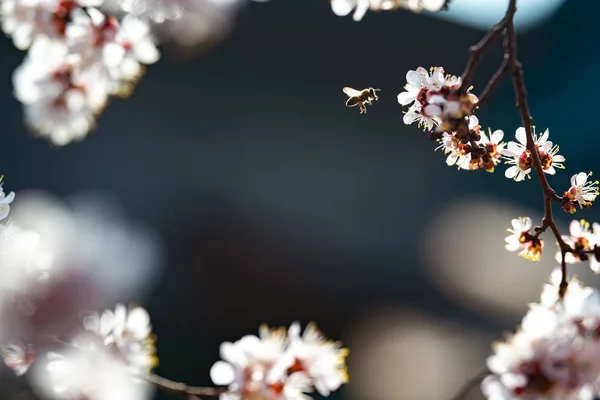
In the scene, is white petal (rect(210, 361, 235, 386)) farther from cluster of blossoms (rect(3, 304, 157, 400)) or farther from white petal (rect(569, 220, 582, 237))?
white petal (rect(569, 220, 582, 237))

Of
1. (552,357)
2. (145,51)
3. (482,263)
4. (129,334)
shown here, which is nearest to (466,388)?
(552,357)

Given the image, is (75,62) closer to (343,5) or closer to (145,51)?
(145,51)

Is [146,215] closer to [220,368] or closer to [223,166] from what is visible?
[223,166]

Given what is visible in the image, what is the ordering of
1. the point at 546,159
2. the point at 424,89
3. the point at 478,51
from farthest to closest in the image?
the point at 546,159 → the point at 424,89 → the point at 478,51

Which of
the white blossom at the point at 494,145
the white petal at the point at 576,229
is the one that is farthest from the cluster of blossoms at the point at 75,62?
the white petal at the point at 576,229

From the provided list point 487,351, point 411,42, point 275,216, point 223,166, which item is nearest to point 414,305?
point 487,351

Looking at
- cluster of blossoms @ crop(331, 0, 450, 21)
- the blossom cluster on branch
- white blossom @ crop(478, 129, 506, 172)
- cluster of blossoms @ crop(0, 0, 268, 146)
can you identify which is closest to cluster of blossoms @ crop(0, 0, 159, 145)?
cluster of blossoms @ crop(0, 0, 268, 146)
